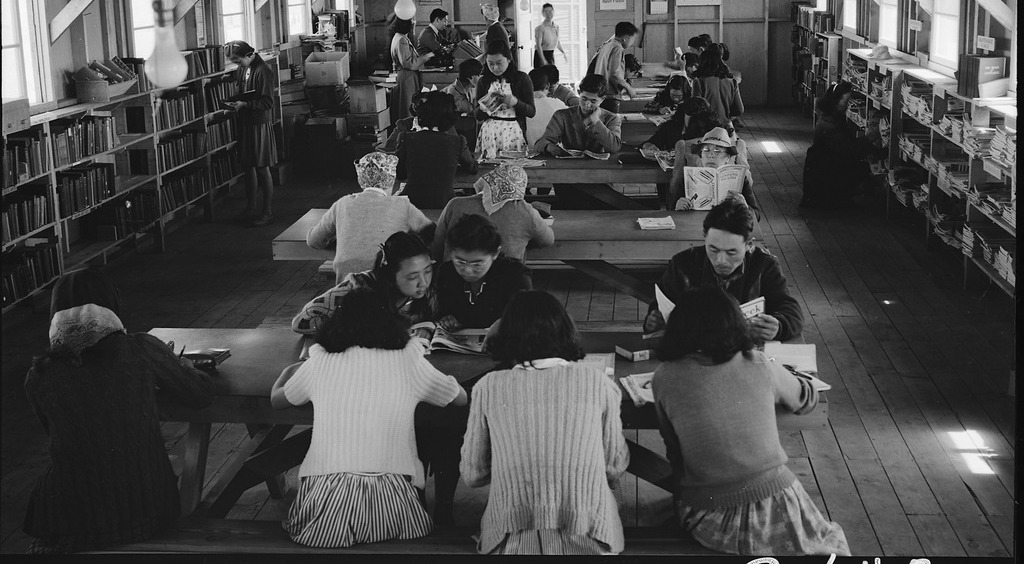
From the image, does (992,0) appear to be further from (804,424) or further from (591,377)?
(591,377)

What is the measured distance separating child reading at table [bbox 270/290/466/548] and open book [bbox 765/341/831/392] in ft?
3.64

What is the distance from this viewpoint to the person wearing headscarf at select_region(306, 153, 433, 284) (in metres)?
5.02

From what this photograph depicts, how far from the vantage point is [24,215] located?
6488 millimetres

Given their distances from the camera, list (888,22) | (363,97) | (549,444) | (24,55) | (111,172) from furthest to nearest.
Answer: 1. (363,97)
2. (888,22)
3. (111,172)
4. (24,55)
5. (549,444)

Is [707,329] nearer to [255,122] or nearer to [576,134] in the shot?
[576,134]

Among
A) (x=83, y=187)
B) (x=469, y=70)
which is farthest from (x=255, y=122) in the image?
(x=83, y=187)

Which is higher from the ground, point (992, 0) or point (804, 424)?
point (992, 0)

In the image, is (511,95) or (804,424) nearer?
(804,424)

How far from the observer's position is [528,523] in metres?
2.95

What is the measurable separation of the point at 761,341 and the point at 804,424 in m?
0.47

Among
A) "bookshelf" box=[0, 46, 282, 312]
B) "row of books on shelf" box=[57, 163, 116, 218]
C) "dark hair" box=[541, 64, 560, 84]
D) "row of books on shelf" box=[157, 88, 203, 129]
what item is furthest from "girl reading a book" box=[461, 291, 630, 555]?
"row of books on shelf" box=[157, 88, 203, 129]

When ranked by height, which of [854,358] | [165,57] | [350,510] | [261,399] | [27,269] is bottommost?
[854,358]

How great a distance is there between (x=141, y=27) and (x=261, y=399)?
20.0ft

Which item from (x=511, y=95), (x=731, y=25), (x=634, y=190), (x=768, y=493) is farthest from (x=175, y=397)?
(x=731, y=25)
